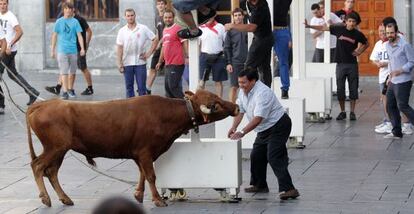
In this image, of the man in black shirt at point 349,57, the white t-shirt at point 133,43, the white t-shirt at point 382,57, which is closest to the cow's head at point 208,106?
the white t-shirt at point 382,57

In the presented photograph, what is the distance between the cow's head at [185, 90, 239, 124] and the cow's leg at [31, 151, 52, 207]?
1577 millimetres

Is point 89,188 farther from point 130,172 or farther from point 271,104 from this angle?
point 271,104

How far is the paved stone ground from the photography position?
426 inches

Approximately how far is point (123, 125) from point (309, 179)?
2701 millimetres

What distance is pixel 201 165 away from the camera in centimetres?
1116

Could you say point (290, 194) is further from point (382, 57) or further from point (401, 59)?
point (382, 57)

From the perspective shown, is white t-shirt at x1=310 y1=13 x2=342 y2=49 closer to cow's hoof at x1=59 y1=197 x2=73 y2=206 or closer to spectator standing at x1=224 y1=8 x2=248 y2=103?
spectator standing at x1=224 y1=8 x2=248 y2=103

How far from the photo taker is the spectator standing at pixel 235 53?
18172mm

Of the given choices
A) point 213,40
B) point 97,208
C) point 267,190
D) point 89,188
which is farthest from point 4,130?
point 97,208

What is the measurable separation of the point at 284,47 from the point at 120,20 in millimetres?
11064

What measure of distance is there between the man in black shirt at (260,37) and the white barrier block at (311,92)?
3.30 m

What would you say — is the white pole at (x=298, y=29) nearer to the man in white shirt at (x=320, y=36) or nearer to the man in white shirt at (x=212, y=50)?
the man in white shirt at (x=212, y=50)

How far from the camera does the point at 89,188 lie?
12070mm

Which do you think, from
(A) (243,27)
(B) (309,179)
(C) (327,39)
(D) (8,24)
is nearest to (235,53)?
(C) (327,39)
